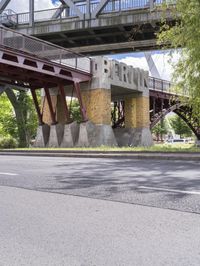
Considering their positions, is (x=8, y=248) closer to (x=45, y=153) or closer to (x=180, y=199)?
(x=180, y=199)

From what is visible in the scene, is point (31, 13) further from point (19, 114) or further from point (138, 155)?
point (138, 155)

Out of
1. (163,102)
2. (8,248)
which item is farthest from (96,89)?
(8,248)

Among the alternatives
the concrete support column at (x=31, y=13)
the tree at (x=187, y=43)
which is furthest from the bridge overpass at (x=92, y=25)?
the tree at (x=187, y=43)

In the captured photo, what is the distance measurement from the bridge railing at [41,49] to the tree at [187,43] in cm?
1056

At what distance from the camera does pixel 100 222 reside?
18.7 ft

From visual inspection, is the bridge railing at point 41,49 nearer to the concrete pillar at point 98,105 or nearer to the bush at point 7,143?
the concrete pillar at point 98,105

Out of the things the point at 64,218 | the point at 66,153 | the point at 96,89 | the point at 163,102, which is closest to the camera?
the point at 64,218

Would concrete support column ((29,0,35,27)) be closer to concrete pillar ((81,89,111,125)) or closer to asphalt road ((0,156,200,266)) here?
concrete pillar ((81,89,111,125))

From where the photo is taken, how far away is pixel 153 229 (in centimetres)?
525

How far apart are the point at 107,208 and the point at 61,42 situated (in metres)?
36.3

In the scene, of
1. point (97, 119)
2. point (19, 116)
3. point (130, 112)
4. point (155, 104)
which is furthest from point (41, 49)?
point (155, 104)

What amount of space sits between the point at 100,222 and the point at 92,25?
30.9 metres

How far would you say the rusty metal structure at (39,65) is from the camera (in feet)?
81.6

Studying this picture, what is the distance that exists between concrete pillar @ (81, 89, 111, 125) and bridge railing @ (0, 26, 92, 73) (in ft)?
5.81
